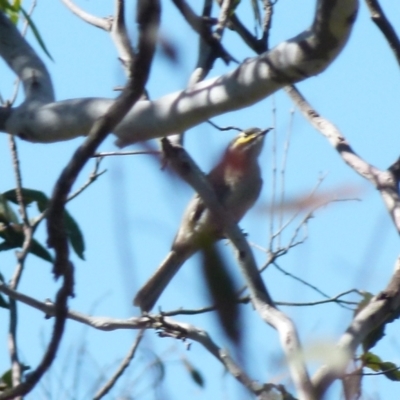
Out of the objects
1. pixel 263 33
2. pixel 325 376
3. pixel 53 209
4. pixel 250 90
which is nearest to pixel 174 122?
pixel 250 90

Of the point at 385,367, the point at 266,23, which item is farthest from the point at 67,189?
the point at 266,23

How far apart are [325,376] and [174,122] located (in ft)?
1.98

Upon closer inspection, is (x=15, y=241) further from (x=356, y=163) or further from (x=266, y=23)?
(x=356, y=163)

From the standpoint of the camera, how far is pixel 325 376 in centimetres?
75

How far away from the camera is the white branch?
1.01m

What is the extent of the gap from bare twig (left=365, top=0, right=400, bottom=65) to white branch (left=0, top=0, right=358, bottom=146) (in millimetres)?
898

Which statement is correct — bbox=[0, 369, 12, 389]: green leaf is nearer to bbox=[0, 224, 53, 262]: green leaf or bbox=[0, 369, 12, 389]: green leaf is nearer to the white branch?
bbox=[0, 224, 53, 262]: green leaf

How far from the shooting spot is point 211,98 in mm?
1216

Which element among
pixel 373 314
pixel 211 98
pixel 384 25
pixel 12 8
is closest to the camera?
pixel 211 98

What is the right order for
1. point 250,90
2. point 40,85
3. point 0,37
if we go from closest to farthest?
point 250,90, point 40,85, point 0,37

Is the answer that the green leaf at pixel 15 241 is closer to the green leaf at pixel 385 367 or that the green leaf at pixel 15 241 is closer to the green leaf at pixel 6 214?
the green leaf at pixel 6 214

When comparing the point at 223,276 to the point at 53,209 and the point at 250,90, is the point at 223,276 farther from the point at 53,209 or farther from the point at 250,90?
the point at 250,90

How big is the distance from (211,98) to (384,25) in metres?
0.99

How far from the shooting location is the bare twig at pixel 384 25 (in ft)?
6.65
